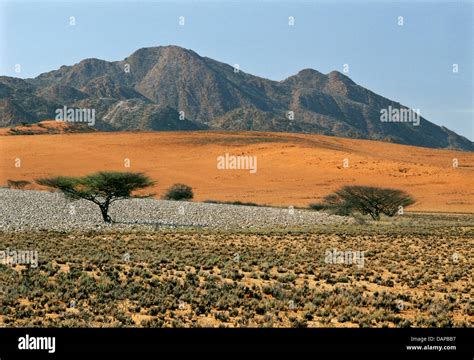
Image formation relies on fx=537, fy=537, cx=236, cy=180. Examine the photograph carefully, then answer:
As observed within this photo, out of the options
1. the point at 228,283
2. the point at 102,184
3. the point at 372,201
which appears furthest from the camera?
the point at 372,201

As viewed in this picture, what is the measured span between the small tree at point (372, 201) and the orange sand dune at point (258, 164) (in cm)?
1162

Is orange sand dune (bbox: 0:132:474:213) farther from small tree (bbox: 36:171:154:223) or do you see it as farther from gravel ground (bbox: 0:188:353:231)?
small tree (bbox: 36:171:154:223)

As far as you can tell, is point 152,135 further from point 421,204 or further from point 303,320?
point 303,320

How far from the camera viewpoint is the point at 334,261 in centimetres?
2003

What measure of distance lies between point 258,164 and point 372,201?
43291 millimetres

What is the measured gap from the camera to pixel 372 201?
45.8 meters

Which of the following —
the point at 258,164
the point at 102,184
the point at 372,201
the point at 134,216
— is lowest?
the point at 134,216

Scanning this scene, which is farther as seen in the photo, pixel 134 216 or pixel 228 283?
pixel 134 216

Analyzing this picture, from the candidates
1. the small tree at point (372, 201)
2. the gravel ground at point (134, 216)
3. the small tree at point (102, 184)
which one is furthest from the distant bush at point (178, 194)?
the small tree at point (102, 184)

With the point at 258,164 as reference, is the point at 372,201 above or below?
below

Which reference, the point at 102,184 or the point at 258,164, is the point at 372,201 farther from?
the point at 258,164

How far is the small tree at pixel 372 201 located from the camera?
45.8 metres

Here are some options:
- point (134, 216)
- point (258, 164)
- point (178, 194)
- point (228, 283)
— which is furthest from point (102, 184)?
point (258, 164)
